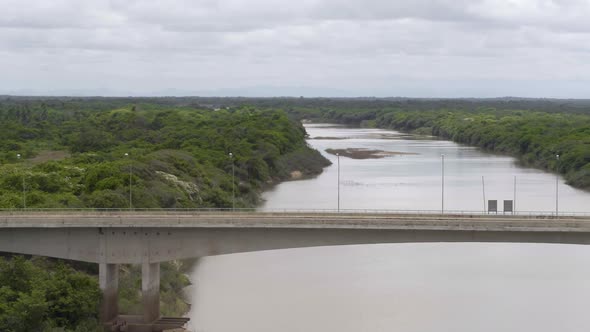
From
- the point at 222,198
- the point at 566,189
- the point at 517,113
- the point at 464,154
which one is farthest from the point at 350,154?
the point at 517,113

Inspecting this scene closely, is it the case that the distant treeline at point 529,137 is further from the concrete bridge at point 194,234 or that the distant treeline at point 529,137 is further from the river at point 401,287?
the concrete bridge at point 194,234

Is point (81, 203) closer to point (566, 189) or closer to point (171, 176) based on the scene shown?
point (171, 176)

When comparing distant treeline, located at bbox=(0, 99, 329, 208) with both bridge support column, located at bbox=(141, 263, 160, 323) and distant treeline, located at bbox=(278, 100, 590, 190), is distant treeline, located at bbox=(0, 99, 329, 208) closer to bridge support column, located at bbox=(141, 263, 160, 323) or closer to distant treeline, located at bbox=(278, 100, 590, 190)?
bridge support column, located at bbox=(141, 263, 160, 323)

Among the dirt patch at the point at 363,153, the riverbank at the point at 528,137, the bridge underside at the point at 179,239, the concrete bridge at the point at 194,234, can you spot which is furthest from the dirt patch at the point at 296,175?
the bridge underside at the point at 179,239

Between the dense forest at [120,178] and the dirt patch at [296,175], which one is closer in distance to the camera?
the dense forest at [120,178]

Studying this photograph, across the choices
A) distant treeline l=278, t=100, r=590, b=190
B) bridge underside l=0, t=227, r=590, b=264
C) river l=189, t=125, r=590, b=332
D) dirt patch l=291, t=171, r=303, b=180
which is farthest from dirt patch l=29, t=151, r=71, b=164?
distant treeline l=278, t=100, r=590, b=190
